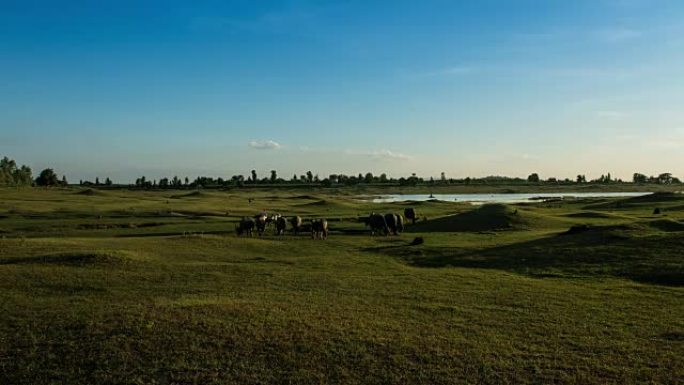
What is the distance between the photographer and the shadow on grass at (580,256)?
22.8 meters

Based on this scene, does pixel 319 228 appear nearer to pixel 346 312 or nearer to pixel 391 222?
pixel 391 222

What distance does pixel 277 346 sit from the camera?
509 inches

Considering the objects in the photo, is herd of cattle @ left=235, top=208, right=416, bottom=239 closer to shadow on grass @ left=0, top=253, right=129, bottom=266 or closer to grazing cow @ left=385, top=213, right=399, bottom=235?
grazing cow @ left=385, top=213, right=399, bottom=235

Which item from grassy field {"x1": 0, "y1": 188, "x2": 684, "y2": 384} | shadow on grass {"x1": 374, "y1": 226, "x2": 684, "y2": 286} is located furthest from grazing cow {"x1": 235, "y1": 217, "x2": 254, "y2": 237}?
shadow on grass {"x1": 374, "y1": 226, "x2": 684, "y2": 286}

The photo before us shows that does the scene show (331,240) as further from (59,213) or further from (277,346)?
(59,213)

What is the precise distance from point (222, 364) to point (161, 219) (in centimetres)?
4186

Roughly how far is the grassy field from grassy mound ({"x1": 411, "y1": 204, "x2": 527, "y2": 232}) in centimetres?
1158

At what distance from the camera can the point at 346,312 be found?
15953mm

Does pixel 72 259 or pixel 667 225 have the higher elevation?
pixel 667 225

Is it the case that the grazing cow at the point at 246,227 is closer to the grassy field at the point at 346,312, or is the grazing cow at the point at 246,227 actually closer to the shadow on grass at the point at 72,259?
the grassy field at the point at 346,312

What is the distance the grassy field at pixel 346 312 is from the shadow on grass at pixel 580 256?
12 centimetres

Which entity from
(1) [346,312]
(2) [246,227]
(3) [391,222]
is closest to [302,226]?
(2) [246,227]

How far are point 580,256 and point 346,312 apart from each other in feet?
48.7

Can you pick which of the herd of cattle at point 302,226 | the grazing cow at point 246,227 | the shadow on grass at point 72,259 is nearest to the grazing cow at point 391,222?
the herd of cattle at point 302,226
